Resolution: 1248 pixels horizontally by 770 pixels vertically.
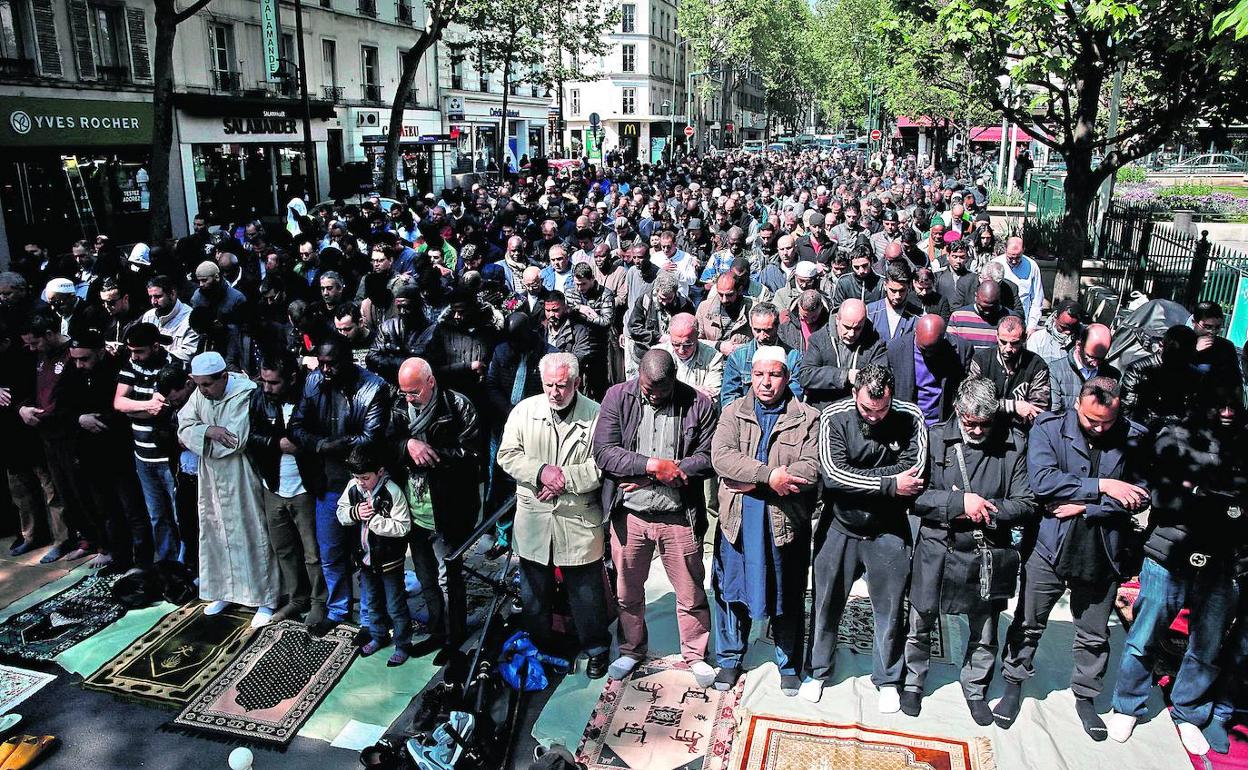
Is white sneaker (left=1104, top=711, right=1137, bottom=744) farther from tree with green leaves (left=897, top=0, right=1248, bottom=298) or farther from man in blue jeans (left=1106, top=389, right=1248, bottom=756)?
tree with green leaves (left=897, top=0, right=1248, bottom=298)

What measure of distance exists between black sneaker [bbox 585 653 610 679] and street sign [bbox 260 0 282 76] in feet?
77.8

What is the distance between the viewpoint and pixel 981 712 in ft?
16.2

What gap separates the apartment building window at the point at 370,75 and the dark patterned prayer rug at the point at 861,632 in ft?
109

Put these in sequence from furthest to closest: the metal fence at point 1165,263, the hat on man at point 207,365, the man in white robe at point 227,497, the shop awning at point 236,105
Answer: the shop awning at point 236,105 → the metal fence at point 1165,263 → the man in white robe at point 227,497 → the hat on man at point 207,365

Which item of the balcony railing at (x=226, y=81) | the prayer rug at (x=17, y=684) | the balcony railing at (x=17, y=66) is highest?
the balcony railing at (x=226, y=81)

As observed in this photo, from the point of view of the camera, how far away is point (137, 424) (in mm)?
6332

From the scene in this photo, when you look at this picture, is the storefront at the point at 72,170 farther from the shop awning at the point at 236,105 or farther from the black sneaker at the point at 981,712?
the black sneaker at the point at 981,712

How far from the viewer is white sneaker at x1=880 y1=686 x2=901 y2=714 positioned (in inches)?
199

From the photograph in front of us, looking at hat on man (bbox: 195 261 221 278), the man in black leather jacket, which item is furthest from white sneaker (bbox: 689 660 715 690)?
hat on man (bbox: 195 261 221 278)

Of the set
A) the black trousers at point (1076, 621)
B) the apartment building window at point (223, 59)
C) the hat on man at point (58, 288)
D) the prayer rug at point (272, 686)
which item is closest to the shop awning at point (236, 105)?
the apartment building window at point (223, 59)

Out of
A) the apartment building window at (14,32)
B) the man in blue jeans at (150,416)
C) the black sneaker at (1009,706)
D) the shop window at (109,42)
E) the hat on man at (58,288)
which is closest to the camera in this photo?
the black sneaker at (1009,706)

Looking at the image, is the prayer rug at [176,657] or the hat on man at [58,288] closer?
the prayer rug at [176,657]

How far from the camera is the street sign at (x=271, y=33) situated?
982 inches

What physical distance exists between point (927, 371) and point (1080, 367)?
103 centimetres
